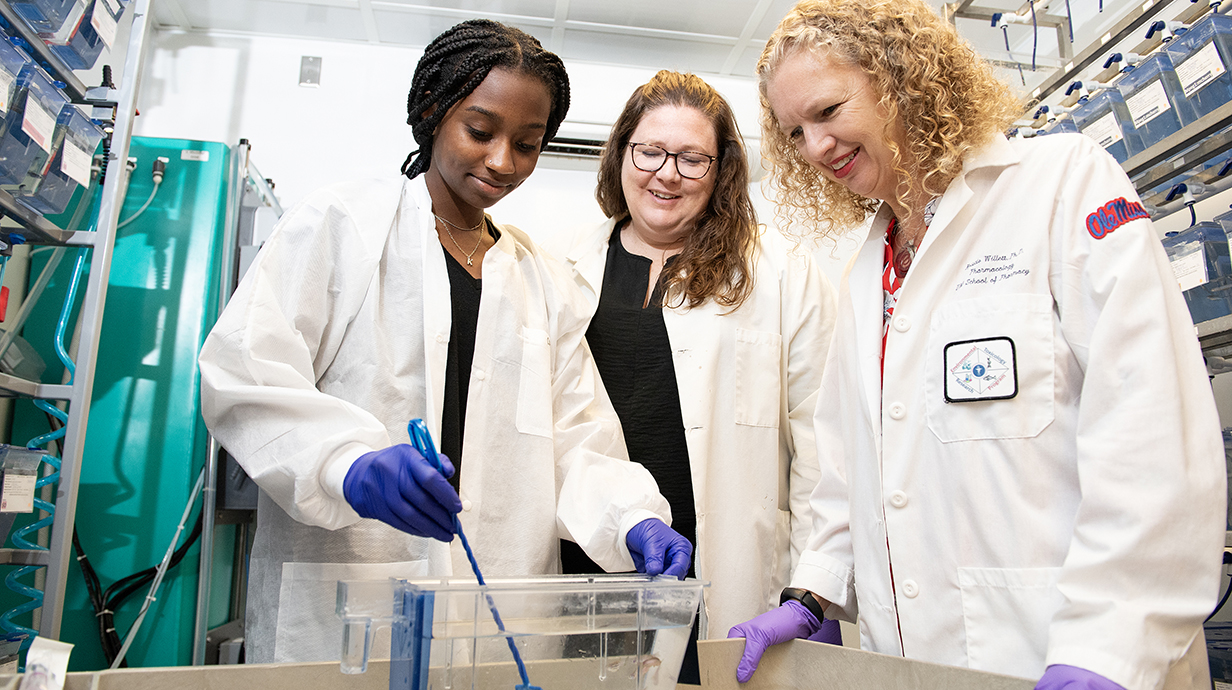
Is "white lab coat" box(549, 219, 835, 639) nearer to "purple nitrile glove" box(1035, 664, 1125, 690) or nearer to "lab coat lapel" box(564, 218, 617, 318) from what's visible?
"lab coat lapel" box(564, 218, 617, 318)

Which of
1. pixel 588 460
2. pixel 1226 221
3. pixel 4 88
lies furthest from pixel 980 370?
pixel 4 88

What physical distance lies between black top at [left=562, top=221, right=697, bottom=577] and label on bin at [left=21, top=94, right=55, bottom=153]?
1088 mm

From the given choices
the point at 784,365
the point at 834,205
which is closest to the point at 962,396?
the point at 834,205

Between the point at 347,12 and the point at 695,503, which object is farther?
the point at 347,12

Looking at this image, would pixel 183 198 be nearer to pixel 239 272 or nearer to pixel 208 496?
pixel 239 272

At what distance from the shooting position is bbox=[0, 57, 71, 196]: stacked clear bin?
1380mm

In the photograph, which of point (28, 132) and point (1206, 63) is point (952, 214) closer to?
point (1206, 63)

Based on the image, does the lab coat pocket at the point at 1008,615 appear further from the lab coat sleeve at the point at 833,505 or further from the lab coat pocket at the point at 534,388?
the lab coat pocket at the point at 534,388

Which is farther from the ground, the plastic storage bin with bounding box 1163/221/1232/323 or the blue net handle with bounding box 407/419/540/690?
the plastic storage bin with bounding box 1163/221/1232/323

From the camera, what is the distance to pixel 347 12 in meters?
2.81

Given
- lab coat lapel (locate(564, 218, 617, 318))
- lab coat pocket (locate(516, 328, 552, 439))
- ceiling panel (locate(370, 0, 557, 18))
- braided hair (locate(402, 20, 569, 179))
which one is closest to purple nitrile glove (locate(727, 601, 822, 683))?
lab coat pocket (locate(516, 328, 552, 439))

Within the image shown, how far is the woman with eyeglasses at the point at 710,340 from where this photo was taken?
1374 millimetres

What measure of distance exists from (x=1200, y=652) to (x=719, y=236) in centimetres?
98

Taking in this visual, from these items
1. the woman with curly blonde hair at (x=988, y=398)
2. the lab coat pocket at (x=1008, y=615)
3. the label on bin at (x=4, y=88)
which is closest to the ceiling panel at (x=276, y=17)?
the label on bin at (x=4, y=88)
